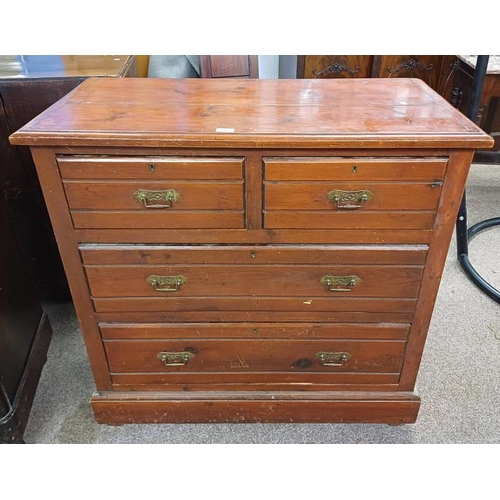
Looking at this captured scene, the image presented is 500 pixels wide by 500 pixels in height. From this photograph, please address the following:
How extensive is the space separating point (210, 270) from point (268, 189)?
0.28 meters

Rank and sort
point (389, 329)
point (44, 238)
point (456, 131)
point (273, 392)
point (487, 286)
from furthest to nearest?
point (487, 286)
point (44, 238)
point (273, 392)
point (389, 329)
point (456, 131)

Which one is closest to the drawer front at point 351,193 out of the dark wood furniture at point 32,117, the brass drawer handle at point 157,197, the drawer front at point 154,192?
the drawer front at point 154,192

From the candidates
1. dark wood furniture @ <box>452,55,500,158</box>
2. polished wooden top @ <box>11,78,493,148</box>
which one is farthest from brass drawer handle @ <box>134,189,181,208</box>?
dark wood furniture @ <box>452,55,500,158</box>

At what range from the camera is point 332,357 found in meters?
1.38

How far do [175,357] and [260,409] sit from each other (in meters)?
0.33

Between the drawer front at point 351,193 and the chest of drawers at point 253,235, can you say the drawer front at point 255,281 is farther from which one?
the drawer front at point 351,193

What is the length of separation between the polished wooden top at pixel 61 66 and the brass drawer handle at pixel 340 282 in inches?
39.4

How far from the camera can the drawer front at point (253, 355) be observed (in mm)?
1357

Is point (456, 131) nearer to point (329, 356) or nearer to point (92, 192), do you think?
point (329, 356)

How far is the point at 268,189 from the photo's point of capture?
1109 millimetres

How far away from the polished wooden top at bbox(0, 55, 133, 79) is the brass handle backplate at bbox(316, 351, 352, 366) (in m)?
1.15

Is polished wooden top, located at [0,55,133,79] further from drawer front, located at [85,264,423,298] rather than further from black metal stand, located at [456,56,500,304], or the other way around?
black metal stand, located at [456,56,500,304]

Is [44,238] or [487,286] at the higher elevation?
[44,238]
